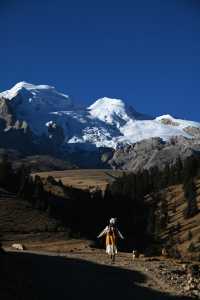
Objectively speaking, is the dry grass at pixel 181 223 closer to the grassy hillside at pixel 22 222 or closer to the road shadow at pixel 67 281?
the grassy hillside at pixel 22 222

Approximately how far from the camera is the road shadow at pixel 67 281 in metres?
23.1

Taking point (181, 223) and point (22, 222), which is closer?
point (22, 222)

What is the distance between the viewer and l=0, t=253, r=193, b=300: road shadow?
2314cm

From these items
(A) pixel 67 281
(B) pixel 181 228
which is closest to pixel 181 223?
(B) pixel 181 228

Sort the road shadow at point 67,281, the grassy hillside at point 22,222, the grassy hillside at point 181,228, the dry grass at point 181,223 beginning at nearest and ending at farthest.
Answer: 1. the road shadow at point 67,281
2. the grassy hillside at point 22,222
3. the grassy hillside at point 181,228
4. the dry grass at point 181,223

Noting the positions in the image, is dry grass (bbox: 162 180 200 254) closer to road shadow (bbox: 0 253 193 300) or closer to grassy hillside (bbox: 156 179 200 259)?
grassy hillside (bbox: 156 179 200 259)

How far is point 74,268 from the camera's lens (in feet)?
103

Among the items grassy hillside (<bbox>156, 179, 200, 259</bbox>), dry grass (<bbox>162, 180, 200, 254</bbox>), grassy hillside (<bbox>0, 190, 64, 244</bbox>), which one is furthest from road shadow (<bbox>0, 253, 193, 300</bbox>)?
dry grass (<bbox>162, 180, 200, 254</bbox>)

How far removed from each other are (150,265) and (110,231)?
9.21ft

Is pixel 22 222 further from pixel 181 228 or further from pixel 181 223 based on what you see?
pixel 181 223

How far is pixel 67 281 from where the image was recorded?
26734 mm

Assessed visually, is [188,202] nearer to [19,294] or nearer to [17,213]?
[17,213]

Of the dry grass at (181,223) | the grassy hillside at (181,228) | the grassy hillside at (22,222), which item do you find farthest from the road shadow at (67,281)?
the dry grass at (181,223)

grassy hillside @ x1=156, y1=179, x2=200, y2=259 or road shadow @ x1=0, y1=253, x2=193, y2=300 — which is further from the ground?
grassy hillside @ x1=156, y1=179, x2=200, y2=259
